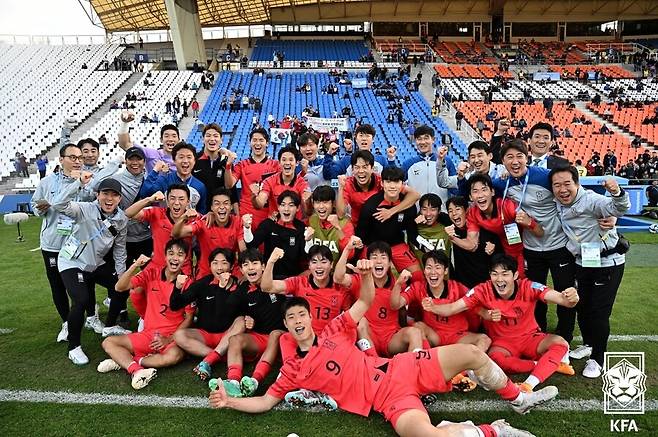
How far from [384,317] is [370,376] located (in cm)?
86

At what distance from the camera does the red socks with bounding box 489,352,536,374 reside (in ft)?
13.2

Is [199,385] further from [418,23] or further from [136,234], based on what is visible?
[418,23]

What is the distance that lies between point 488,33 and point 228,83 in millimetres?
24043

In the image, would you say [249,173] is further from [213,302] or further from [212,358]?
[212,358]

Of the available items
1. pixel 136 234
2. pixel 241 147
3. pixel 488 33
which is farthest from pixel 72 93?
pixel 488 33

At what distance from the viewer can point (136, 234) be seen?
17.1 feet

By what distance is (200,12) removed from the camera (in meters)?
35.9

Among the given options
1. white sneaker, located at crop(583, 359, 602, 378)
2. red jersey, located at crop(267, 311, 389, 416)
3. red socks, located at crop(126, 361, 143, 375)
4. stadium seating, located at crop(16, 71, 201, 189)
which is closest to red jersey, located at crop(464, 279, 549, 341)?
white sneaker, located at crop(583, 359, 602, 378)

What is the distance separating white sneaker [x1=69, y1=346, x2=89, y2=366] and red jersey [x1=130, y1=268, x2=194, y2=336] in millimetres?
583

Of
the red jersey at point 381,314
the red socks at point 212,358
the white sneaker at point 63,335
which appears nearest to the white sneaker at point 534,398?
the red jersey at point 381,314

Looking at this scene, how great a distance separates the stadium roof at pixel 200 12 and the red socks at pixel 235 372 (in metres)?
34.4

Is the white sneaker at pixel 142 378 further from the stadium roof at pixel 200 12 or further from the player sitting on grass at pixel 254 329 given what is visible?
the stadium roof at pixel 200 12

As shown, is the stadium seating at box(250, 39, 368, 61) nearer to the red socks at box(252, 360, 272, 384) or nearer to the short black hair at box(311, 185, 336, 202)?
the short black hair at box(311, 185, 336, 202)

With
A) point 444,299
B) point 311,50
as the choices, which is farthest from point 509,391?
point 311,50
